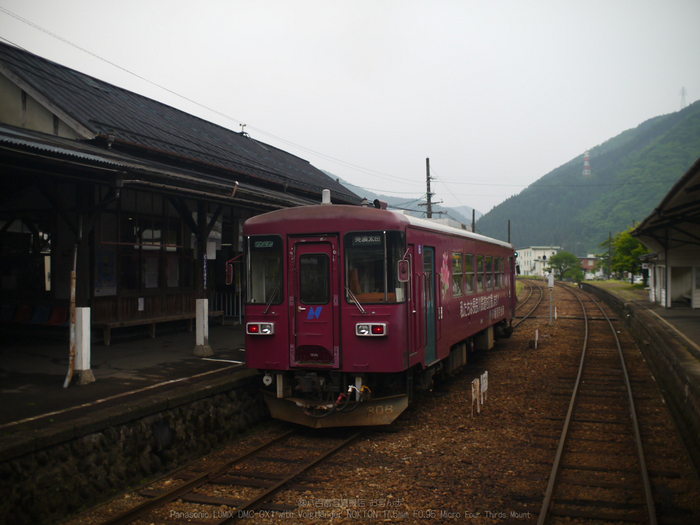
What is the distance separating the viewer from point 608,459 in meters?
5.98

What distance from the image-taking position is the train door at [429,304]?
24.8ft

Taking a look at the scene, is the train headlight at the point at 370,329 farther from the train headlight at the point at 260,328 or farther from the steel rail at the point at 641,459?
the steel rail at the point at 641,459

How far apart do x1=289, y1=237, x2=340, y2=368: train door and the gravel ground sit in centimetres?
127

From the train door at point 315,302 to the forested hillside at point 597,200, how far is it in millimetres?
136259

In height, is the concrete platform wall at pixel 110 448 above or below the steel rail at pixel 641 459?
above

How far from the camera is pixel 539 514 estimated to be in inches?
179

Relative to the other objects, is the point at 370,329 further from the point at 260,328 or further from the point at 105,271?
the point at 105,271

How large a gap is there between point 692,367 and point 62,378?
9506mm

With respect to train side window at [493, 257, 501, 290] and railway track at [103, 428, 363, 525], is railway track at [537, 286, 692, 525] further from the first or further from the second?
train side window at [493, 257, 501, 290]

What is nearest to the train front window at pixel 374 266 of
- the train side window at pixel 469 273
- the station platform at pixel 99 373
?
the station platform at pixel 99 373

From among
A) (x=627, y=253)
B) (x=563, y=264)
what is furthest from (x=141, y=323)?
(x=563, y=264)

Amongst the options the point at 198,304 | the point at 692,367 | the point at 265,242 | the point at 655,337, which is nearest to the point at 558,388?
the point at 692,367

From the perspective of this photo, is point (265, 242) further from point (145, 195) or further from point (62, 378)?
point (145, 195)

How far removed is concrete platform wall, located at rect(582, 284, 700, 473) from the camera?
21.4 feet
